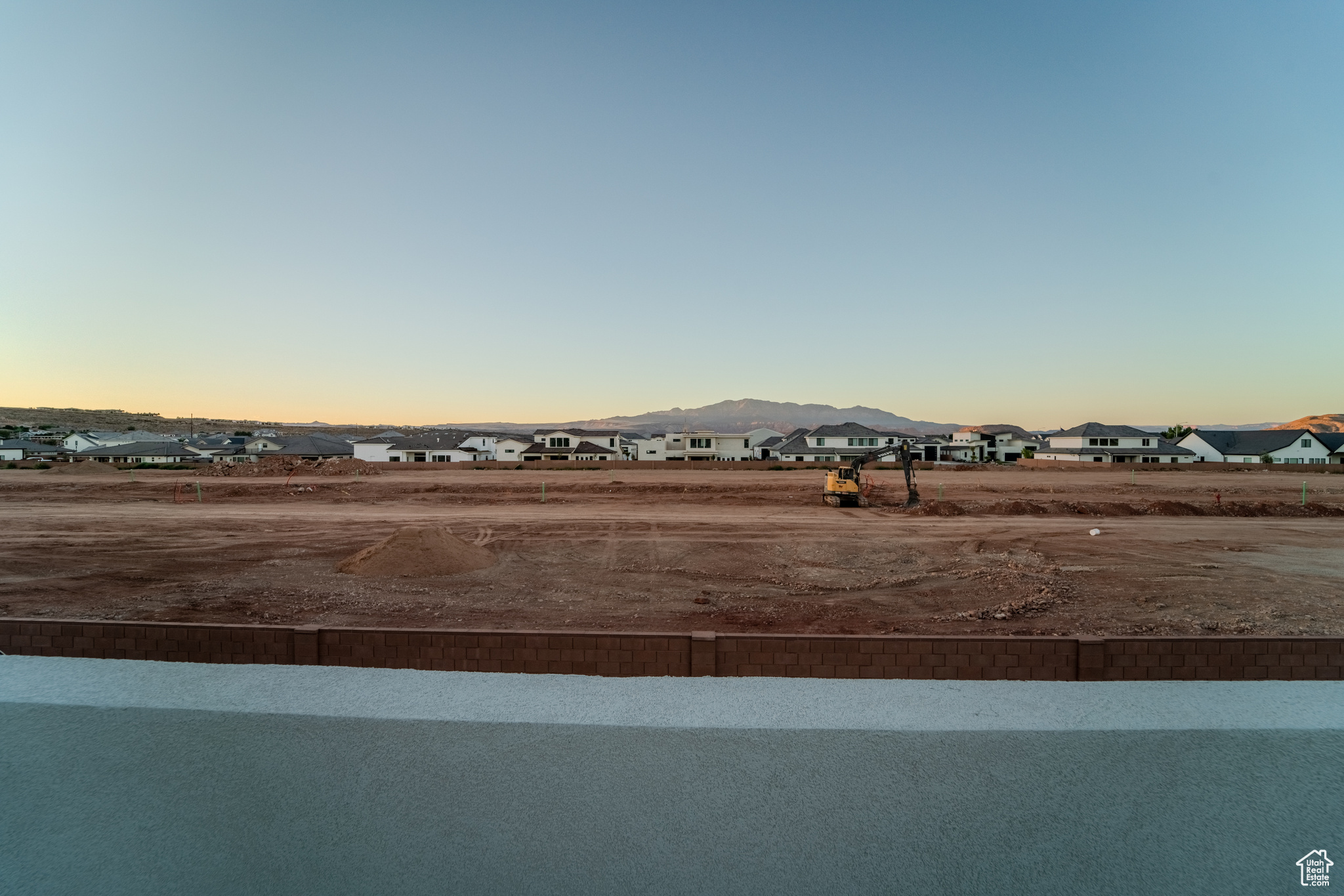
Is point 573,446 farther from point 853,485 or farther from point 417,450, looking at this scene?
point 853,485

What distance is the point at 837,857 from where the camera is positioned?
2301 millimetres

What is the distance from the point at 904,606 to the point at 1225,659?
10257mm

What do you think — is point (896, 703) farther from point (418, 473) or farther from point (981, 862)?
point (418, 473)

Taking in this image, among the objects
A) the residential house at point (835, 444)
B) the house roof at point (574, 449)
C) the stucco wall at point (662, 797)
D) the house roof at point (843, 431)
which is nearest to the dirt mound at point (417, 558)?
the stucco wall at point (662, 797)

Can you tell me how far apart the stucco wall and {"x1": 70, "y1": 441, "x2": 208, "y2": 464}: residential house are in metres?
73.0

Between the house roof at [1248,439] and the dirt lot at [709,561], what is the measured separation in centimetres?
4033

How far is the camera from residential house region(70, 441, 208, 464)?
6419 centimetres

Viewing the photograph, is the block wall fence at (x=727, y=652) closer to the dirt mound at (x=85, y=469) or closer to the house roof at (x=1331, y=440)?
the dirt mound at (x=85, y=469)

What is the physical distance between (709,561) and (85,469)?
59.9 m

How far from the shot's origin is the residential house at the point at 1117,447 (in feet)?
222

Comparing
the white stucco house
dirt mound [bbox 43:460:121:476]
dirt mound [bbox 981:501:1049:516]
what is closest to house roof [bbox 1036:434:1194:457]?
the white stucco house

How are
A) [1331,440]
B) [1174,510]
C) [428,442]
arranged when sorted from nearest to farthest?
[1174,510]
[1331,440]
[428,442]

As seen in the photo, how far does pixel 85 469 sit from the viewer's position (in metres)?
54.7

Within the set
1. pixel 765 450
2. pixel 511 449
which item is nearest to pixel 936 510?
pixel 765 450
